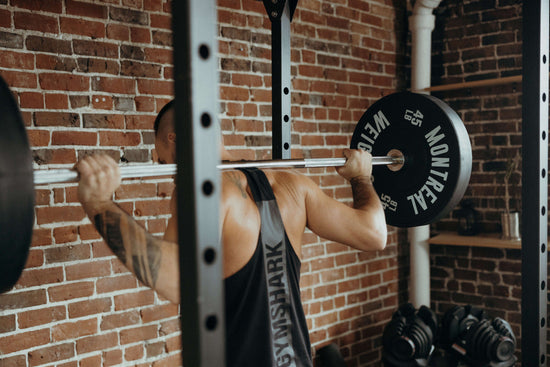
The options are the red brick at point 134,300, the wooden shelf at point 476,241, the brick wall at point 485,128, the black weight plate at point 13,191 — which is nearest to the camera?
the black weight plate at point 13,191

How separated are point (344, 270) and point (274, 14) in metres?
1.71

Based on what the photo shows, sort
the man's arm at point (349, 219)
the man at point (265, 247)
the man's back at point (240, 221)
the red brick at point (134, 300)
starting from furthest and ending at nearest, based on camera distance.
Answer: the red brick at point (134, 300), the man's arm at point (349, 219), the man's back at point (240, 221), the man at point (265, 247)

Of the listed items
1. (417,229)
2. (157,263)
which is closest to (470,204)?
(417,229)

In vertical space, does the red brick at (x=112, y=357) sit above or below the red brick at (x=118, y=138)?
below

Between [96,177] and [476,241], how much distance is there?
2.48 m

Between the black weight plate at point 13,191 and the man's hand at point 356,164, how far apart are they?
0.99 meters

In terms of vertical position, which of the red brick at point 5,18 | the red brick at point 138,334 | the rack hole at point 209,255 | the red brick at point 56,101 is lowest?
the red brick at point 138,334

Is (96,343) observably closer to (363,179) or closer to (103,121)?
(103,121)

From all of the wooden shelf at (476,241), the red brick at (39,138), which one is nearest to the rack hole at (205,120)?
the red brick at (39,138)

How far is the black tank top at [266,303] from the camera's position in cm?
148

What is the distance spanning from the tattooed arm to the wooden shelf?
221 centimetres

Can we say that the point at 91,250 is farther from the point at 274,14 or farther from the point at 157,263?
the point at 274,14

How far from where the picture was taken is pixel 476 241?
10.1 feet

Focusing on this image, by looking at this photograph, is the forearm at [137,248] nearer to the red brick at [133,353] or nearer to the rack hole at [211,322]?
the rack hole at [211,322]
